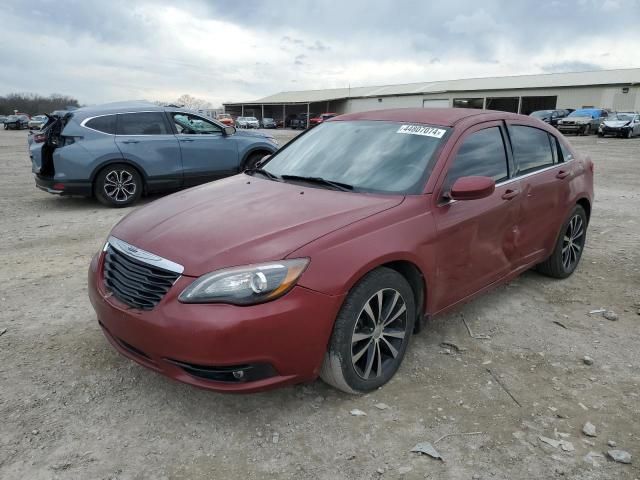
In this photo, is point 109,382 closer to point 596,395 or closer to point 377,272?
point 377,272

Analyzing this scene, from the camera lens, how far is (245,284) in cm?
240

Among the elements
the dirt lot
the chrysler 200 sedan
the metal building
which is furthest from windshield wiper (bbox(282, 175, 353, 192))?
the metal building

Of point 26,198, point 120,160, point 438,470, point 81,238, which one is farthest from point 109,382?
point 26,198

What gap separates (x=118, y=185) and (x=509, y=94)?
45.3 meters

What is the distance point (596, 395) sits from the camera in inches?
116

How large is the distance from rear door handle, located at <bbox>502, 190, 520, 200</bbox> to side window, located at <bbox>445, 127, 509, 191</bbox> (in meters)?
0.11

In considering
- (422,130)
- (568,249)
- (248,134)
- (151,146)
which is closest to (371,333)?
(422,130)

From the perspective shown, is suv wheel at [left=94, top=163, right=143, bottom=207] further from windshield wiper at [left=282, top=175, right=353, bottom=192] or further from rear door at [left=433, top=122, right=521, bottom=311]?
rear door at [left=433, top=122, right=521, bottom=311]

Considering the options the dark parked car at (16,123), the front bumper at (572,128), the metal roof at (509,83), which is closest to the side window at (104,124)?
Result: the front bumper at (572,128)

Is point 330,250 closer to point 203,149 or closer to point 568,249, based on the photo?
point 568,249

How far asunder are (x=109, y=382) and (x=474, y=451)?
2.12m

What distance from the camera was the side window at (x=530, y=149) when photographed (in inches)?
156

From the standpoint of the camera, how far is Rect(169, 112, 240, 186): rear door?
28.2ft

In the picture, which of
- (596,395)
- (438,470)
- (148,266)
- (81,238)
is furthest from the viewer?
(81,238)
